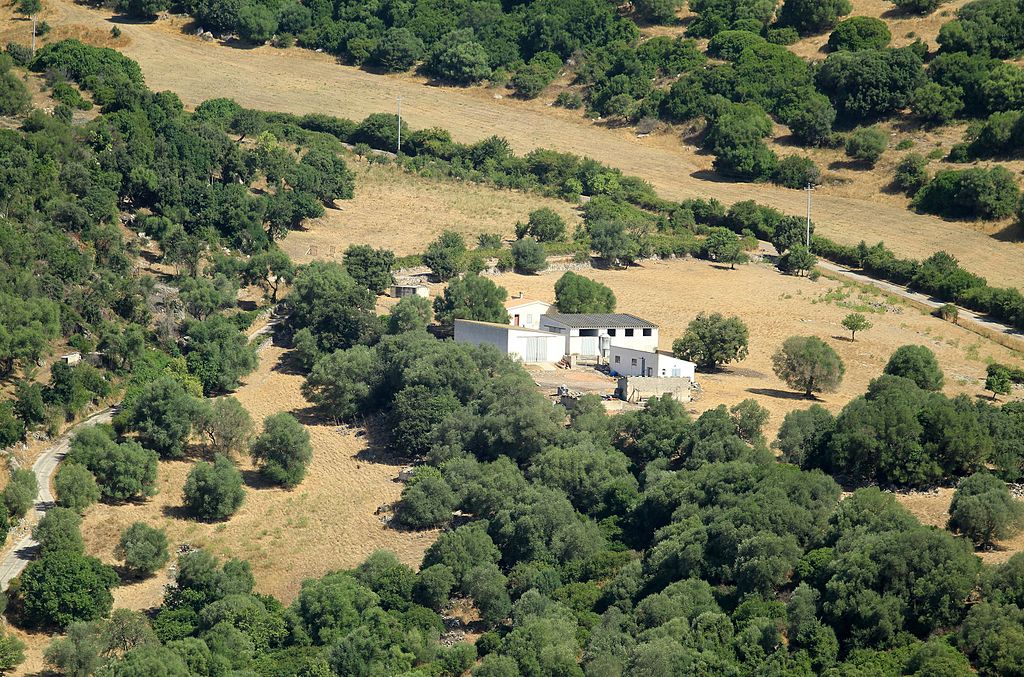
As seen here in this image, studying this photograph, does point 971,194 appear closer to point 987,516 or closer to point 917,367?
point 917,367

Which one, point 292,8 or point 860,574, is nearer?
point 860,574

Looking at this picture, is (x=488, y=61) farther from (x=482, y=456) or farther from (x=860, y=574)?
(x=860, y=574)

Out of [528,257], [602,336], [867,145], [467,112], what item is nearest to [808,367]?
[602,336]

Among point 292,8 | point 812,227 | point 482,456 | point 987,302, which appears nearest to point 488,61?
point 292,8

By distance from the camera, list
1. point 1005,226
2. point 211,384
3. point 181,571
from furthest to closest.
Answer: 1. point 1005,226
2. point 211,384
3. point 181,571

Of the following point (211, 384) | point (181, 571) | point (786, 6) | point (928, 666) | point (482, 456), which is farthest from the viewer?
point (786, 6)

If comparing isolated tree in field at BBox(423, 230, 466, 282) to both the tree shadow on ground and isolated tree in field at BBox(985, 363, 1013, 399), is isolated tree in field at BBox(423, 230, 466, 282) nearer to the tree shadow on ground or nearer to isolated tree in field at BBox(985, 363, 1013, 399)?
the tree shadow on ground
